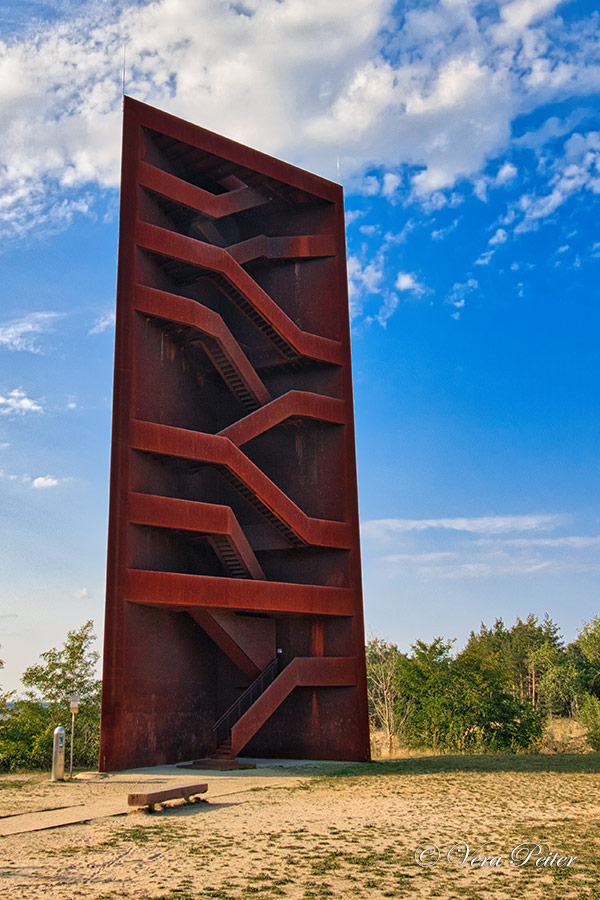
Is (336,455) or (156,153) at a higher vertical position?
(156,153)

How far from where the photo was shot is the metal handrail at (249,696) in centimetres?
2741

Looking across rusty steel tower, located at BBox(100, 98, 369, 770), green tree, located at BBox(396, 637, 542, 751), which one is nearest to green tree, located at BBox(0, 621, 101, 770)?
rusty steel tower, located at BBox(100, 98, 369, 770)

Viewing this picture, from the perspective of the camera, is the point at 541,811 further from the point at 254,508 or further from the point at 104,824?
the point at 254,508

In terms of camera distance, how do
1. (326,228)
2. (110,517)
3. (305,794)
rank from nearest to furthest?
(305,794)
(110,517)
(326,228)

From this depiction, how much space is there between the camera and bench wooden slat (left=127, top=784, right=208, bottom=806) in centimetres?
1519

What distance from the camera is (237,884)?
32.6 ft

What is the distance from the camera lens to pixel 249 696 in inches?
1102

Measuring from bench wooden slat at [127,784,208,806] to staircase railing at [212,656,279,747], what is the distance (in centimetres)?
1078

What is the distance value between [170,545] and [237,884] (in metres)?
18.8

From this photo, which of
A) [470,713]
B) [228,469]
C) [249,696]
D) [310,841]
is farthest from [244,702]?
[310,841]

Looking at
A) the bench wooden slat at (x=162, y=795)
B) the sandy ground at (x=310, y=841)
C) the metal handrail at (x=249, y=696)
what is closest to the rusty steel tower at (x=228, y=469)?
the metal handrail at (x=249, y=696)

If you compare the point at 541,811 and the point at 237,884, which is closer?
the point at 237,884

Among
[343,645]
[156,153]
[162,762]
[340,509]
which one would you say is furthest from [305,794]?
[156,153]

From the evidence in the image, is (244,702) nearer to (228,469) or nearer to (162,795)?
(228,469)
